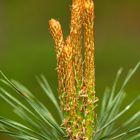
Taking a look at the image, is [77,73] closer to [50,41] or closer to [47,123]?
[47,123]

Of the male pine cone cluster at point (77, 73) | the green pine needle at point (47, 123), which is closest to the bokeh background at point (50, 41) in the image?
the green pine needle at point (47, 123)

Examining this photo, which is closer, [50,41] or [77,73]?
[77,73]

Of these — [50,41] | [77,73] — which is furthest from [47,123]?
[50,41]

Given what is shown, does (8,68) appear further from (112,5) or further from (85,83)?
(85,83)

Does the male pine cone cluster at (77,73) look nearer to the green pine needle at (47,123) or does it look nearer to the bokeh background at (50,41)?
the green pine needle at (47,123)

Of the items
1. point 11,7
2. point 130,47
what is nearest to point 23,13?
point 11,7

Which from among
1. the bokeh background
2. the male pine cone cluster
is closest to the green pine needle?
the male pine cone cluster
